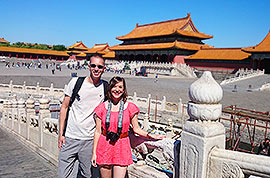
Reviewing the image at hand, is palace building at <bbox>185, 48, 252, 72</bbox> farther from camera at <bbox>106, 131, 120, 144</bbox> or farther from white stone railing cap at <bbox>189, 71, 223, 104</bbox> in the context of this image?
camera at <bbox>106, 131, 120, 144</bbox>

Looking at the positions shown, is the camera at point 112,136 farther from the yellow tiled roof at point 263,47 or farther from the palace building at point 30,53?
the palace building at point 30,53

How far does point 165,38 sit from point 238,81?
19590mm

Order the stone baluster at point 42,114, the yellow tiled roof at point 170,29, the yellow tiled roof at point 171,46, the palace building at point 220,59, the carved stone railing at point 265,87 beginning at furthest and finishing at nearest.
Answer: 1. the yellow tiled roof at point 170,29
2. the yellow tiled roof at point 171,46
3. the palace building at point 220,59
4. the carved stone railing at point 265,87
5. the stone baluster at point 42,114

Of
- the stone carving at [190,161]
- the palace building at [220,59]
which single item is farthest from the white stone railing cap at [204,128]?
the palace building at [220,59]

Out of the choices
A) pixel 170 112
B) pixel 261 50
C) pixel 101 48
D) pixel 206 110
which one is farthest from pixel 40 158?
pixel 101 48

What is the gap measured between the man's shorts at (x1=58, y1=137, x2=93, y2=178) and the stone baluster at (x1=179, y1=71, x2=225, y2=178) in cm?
133

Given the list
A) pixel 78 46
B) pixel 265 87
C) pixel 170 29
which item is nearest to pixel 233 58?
pixel 265 87

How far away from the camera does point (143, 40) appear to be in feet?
149

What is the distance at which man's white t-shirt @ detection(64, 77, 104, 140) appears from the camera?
284 centimetres

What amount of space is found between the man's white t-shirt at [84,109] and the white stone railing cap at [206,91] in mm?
1299

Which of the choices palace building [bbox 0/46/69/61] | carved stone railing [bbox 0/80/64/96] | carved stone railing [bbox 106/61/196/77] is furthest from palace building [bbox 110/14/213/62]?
carved stone railing [bbox 0/80/64/96]

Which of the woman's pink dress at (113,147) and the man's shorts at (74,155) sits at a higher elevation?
the woman's pink dress at (113,147)

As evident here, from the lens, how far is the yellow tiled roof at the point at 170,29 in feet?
130

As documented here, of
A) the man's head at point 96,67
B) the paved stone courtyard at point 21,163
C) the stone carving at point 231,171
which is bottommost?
the paved stone courtyard at point 21,163
